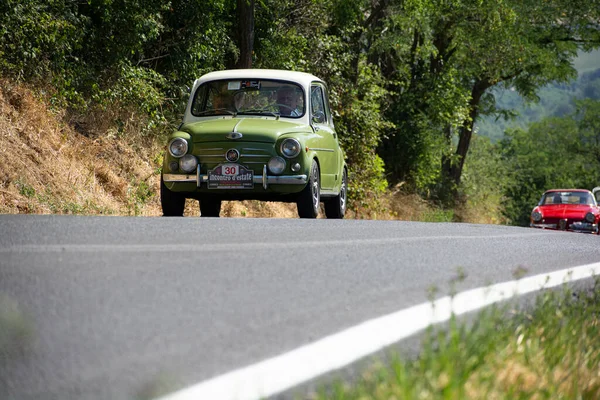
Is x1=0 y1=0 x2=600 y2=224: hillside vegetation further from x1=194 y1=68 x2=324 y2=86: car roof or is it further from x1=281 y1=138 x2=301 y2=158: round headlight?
x1=281 y1=138 x2=301 y2=158: round headlight

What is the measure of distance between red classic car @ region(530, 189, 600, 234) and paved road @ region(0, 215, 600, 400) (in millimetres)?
13271

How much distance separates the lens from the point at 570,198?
23078 millimetres

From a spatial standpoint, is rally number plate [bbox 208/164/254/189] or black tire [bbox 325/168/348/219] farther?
black tire [bbox 325/168/348/219]

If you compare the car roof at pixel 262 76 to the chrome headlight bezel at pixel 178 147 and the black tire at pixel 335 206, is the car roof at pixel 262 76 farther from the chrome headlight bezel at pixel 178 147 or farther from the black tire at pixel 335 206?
the black tire at pixel 335 206

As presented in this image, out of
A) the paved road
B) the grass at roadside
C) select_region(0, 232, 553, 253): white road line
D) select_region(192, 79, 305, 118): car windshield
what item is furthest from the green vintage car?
the grass at roadside

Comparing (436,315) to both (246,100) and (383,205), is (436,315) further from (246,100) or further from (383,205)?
(383,205)

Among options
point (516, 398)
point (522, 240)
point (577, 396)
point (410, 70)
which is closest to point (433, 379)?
point (516, 398)

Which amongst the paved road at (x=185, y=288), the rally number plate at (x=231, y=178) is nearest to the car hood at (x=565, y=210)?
the rally number plate at (x=231, y=178)

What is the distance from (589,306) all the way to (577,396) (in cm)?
213

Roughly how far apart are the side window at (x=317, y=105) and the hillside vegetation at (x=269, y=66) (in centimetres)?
345

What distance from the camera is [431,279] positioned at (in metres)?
6.52

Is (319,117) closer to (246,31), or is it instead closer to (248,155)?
(248,155)

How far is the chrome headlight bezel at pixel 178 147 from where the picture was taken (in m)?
12.2

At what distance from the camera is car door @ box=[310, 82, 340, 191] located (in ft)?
43.7
